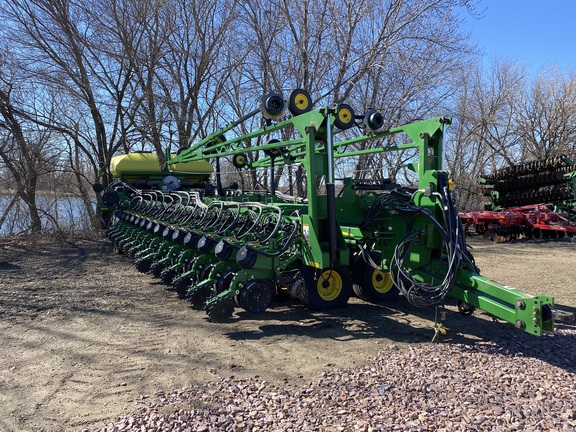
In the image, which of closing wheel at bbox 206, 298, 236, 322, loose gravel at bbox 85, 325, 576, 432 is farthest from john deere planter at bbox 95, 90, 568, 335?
loose gravel at bbox 85, 325, 576, 432

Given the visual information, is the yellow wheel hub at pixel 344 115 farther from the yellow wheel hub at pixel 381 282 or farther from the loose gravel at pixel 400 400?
the loose gravel at pixel 400 400

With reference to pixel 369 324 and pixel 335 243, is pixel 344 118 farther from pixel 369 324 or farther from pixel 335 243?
pixel 369 324

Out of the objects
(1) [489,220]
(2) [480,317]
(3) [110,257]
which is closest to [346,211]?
(2) [480,317]

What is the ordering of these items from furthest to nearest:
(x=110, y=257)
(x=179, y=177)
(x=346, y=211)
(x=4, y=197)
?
(x=4, y=197)
(x=179, y=177)
(x=110, y=257)
(x=346, y=211)

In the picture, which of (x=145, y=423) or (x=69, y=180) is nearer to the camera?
(x=145, y=423)

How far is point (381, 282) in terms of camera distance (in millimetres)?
5992

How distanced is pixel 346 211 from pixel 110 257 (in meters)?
6.21

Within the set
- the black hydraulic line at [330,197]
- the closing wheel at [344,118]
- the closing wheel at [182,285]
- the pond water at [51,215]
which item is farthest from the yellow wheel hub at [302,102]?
the pond water at [51,215]

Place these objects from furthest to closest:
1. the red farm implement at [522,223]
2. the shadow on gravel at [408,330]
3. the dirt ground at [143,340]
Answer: the red farm implement at [522,223] → the shadow on gravel at [408,330] → the dirt ground at [143,340]

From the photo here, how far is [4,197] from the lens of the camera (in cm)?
1278

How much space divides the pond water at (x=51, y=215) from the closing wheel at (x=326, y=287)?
10.1m

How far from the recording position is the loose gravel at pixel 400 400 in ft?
9.21

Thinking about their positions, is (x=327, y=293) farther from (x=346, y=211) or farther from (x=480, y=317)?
(x=480, y=317)

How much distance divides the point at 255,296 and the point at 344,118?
2283 mm
